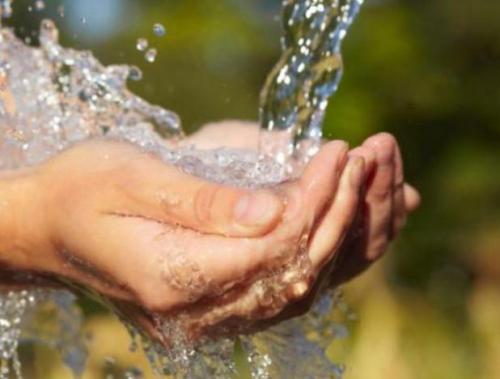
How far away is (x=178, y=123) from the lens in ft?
6.15

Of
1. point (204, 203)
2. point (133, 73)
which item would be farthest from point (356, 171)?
point (133, 73)

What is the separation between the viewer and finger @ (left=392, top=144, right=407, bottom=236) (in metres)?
1.54

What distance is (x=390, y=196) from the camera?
156 centimetres

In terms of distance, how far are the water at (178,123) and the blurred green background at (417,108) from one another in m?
2.13

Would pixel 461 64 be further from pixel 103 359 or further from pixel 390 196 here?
pixel 390 196

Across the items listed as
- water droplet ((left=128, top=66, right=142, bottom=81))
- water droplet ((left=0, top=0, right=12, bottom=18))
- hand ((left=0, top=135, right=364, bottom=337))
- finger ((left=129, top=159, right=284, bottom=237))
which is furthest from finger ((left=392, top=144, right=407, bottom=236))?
water droplet ((left=0, top=0, right=12, bottom=18))

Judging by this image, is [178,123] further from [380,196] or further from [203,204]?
[203,204]

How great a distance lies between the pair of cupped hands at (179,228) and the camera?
123 centimetres

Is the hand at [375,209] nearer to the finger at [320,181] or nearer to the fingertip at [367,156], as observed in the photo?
the fingertip at [367,156]

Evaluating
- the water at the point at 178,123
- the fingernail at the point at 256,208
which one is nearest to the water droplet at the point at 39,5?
the water at the point at 178,123

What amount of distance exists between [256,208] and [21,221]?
0.38 metres

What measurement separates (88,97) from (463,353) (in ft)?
8.24

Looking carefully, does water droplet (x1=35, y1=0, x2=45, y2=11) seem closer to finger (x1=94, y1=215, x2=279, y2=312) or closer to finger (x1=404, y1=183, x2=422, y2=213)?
finger (x1=404, y1=183, x2=422, y2=213)

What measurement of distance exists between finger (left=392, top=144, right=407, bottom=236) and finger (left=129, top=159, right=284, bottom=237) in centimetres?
33
